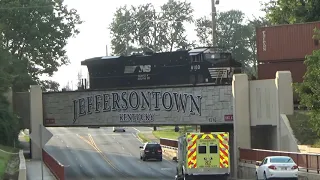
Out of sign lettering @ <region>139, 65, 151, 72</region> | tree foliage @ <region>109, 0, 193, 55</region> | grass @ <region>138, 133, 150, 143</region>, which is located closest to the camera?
sign lettering @ <region>139, 65, 151, 72</region>

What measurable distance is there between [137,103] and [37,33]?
3007 centimetres

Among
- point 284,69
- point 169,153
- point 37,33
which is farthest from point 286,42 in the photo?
point 37,33

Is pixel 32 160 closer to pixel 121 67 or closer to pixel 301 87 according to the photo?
pixel 121 67

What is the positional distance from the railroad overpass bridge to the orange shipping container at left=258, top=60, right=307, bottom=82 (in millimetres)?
2398

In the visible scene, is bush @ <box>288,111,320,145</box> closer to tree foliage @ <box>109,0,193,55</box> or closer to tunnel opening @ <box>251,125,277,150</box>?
tunnel opening @ <box>251,125,277,150</box>

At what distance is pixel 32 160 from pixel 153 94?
35.7 ft

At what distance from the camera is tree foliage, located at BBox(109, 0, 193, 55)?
132000 millimetres

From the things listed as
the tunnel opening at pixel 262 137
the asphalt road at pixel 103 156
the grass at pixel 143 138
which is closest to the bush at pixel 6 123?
the asphalt road at pixel 103 156

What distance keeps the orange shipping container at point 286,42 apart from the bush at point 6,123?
20745 mm

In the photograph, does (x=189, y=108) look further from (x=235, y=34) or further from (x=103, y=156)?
(x=235, y=34)

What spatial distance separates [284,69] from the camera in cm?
4719

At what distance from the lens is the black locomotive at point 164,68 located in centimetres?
4919

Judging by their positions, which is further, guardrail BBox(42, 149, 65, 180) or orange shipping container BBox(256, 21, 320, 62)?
orange shipping container BBox(256, 21, 320, 62)

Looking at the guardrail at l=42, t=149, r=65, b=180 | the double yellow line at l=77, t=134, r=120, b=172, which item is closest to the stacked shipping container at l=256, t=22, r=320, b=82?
the double yellow line at l=77, t=134, r=120, b=172
